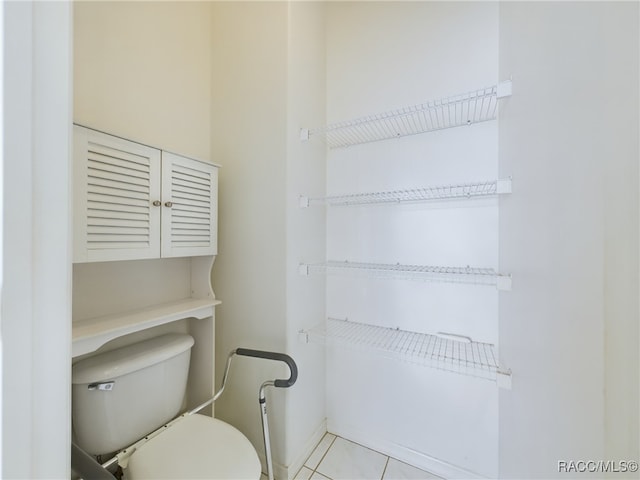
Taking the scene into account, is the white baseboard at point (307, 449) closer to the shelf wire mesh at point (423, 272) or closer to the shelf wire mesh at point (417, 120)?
the shelf wire mesh at point (423, 272)

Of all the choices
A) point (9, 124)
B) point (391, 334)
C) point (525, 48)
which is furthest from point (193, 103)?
point (391, 334)

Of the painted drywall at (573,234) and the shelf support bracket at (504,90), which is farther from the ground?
the shelf support bracket at (504,90)

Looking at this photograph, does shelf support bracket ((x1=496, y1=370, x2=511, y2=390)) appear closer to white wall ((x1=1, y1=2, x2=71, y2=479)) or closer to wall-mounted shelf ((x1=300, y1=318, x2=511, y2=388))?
wall-mounted shelf ((x1=300, y1=318, x2=511, y2=388))

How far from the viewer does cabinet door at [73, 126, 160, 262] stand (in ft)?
2.73

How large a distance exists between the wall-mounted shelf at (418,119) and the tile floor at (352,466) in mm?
1662

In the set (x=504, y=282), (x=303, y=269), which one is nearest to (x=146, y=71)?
(x=303, y=269)

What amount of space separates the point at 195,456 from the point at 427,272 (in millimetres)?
1123

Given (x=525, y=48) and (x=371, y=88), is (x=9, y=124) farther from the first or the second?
(x=371, y=88)

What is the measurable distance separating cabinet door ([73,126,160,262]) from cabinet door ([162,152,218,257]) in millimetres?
39

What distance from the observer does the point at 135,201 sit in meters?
0.97

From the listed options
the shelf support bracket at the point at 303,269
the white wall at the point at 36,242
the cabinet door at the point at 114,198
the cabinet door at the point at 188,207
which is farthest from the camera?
the shelf support bracket at the point at 303,269

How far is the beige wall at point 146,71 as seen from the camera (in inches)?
39.6

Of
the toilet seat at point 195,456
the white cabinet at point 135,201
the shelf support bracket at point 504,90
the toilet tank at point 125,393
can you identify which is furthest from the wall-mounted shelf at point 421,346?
the shelf support bracket at point 504,90

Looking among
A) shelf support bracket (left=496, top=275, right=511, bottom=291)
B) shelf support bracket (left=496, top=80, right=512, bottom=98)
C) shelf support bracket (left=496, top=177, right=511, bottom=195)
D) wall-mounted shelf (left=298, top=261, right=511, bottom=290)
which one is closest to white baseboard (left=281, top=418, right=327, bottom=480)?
wall-mounted shelf (left=298, top=261, right=511, bottom=290)
